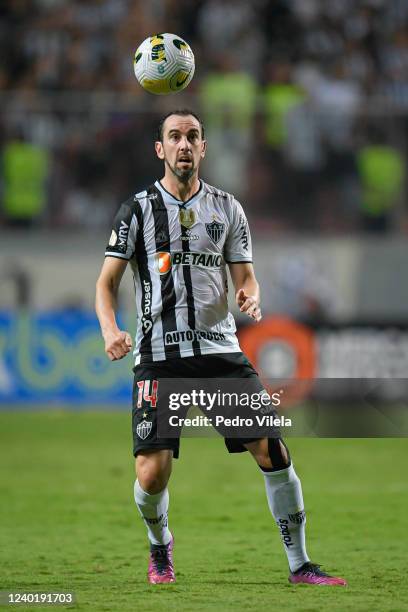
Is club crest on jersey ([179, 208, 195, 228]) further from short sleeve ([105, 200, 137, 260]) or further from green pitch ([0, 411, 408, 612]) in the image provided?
green pitch ([0, 411, 408, 612])

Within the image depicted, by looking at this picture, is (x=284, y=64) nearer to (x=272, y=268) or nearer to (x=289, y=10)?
(x=289, y=10)

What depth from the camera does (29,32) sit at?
1914 centimetres

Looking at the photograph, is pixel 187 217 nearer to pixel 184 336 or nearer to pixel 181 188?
pixel 181 188

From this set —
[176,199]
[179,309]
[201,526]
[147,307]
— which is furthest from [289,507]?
[201,526]

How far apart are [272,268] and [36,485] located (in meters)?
7.49

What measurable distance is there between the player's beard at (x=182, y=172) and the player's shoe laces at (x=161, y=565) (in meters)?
1.91

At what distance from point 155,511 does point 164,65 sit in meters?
2.41

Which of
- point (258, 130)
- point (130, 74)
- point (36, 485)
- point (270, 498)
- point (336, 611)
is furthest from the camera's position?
point (130, 74)

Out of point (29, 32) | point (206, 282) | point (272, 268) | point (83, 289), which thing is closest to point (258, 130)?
point (272, 268)

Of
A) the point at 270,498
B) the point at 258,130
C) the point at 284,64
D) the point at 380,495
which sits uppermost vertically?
the point at 284,64

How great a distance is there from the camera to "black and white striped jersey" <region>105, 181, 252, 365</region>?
237 inches

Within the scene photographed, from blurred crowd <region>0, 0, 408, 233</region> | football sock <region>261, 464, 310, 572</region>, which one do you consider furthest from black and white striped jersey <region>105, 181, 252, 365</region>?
blurred crowd <region>0, 0, 408, 233</region>

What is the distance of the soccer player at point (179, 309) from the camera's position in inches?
234

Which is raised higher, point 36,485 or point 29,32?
point 29,32
